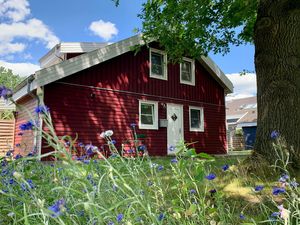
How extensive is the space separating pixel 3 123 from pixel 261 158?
429 inches

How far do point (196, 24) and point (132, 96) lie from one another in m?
4.03

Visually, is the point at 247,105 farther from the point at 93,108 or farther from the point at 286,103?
the point at 286,103

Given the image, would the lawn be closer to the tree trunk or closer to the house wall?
the tree trunk

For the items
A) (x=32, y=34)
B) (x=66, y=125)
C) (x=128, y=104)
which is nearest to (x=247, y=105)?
(x=128, y=104)

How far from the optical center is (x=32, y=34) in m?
81.9

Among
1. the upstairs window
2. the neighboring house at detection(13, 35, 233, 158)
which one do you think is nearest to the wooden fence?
the neighboring house at detection(13, 35, 233, 158)

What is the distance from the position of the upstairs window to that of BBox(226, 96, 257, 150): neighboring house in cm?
883

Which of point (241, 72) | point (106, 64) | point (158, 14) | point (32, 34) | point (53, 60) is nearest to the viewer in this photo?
point (158, 14)

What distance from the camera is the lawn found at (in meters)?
1.20

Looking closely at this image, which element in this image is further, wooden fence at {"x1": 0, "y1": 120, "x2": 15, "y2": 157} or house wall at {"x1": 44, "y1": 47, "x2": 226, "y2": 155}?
wooden fence at {"x1": 0, "y1": 120, "x2": 15, "y2": 157}

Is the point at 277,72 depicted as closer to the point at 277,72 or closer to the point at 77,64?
the point at 277,72

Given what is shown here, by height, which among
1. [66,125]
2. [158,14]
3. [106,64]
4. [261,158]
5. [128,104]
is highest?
[158,14]

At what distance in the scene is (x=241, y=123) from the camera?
34.4m

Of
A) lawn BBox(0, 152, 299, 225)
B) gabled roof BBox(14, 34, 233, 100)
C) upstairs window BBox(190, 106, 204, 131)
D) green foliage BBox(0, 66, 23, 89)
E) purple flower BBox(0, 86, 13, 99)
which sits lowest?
lawn BBox(0, 152, 299, 225)
